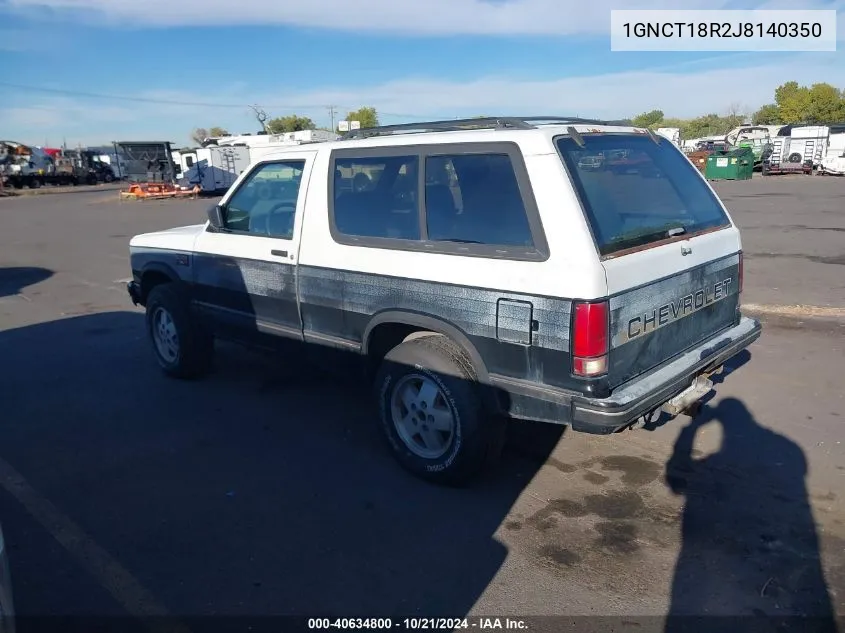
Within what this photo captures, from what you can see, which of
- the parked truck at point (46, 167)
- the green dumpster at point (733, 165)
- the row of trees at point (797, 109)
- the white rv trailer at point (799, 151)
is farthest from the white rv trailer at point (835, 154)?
the parked truck at point (46, 167)

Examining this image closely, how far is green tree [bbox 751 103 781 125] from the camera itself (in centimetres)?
6819

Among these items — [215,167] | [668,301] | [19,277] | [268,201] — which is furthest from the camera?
[215,167]

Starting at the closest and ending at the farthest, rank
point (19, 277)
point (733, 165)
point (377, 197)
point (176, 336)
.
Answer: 1. point (377, 197)
2. point (176, 336)
3. point (19, 277)
4. point (733, 165)

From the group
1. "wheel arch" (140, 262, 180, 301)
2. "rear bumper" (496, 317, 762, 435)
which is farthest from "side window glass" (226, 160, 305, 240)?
"rear bumper" (496, 317, 762, 435)

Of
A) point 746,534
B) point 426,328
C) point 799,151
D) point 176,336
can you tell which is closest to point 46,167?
point 799,151

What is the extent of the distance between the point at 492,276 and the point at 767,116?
261 ft

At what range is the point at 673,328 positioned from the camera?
383cm

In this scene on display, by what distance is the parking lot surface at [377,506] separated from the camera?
308 cm

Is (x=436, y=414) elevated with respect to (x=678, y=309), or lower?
lower

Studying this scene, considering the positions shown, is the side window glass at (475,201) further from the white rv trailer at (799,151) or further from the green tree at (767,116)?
the green tree at (767,116)

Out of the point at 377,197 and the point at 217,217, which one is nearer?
the point at 377,197

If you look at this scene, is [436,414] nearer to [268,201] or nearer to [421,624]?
[421,624]

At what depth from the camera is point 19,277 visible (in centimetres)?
1160

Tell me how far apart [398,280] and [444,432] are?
0.95 metres
